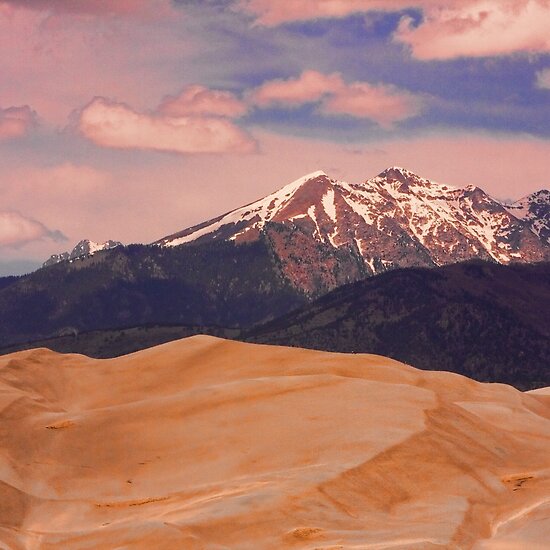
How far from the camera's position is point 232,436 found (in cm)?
7162

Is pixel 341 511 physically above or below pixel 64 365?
below

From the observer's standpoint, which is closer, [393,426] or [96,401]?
[393,426]

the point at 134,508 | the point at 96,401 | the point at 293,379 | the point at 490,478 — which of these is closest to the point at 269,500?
the point at 134,508

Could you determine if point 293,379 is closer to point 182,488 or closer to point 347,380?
point 347,380

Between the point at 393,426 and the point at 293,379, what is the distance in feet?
57.6

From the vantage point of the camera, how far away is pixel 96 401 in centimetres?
9400

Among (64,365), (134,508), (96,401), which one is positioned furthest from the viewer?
(64,365)

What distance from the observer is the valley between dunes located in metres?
49.2

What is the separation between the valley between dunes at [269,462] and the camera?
4922 centimetres

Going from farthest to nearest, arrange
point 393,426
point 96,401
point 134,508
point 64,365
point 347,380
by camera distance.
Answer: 1. point 64,365
2. point 96,401
3. point 347,380
4. point 393,426
5. point 134,508

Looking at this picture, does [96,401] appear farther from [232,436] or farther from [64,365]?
[232,436]

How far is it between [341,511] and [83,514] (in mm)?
15438

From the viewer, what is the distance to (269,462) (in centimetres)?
6425

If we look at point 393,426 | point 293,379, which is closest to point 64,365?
point 293,379
